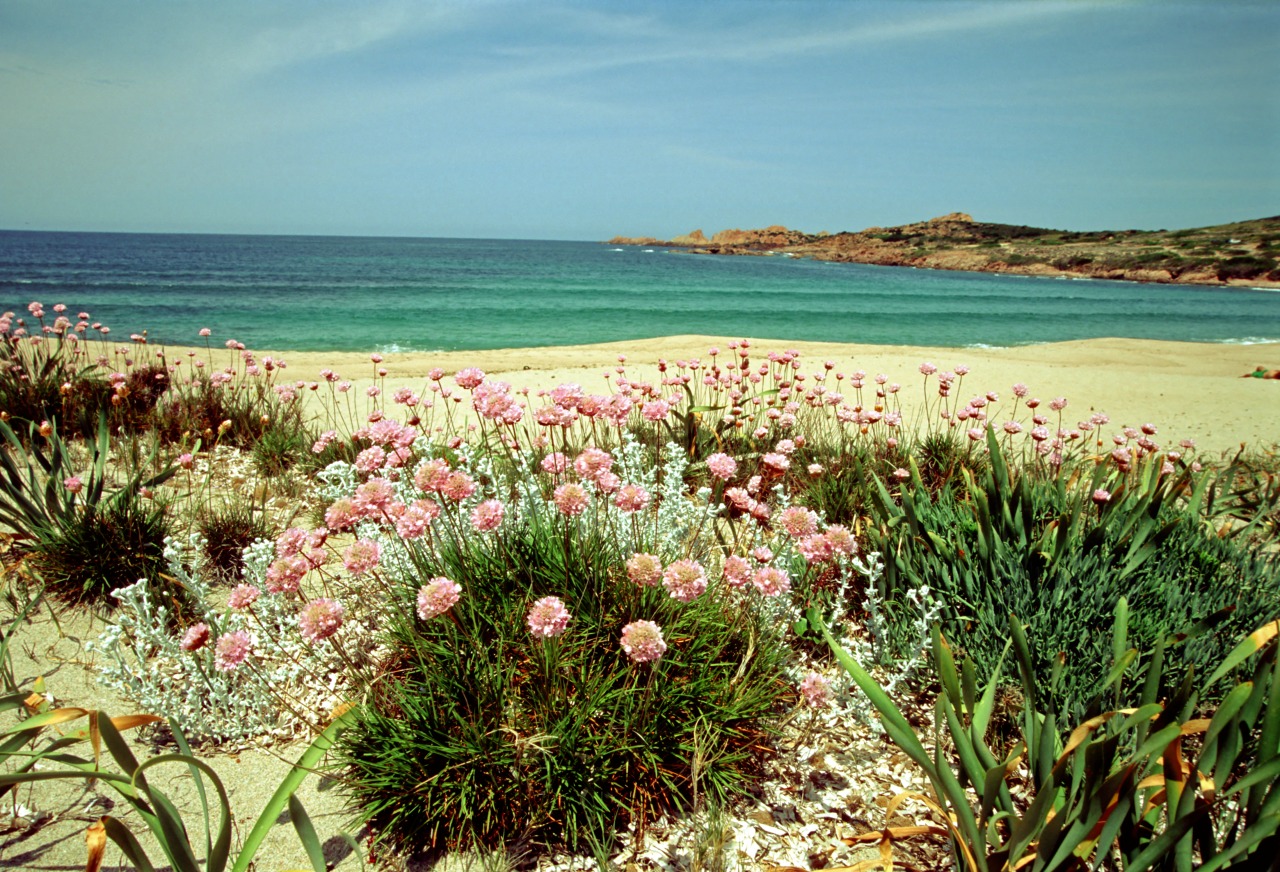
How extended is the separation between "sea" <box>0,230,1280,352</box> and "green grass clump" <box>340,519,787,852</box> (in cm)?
1792

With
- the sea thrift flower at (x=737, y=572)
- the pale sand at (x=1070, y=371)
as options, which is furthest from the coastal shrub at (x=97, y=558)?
the pale sand at (x=1070, y=371)

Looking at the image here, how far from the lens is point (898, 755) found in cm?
294

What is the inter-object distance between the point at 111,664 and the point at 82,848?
1.15 metres


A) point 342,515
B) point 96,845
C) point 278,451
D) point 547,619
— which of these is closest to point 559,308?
point 278,451

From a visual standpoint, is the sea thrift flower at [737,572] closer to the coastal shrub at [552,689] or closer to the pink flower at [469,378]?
the coastal shrub at [552,689]

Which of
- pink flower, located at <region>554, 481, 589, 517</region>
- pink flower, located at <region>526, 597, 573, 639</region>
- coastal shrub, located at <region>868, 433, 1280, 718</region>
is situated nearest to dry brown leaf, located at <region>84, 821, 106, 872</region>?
pink flower, located at <region>526, 597, 573, 639</region>

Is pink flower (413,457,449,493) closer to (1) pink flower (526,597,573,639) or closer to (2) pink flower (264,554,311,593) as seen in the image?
(2) pink flower (264,554,311,593)

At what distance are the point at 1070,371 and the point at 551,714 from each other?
1413 centimetres

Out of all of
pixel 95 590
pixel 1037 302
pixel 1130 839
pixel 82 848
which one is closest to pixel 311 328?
pixel 95 590

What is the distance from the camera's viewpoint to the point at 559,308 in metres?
32.9

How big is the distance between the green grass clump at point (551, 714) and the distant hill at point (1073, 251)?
244 ft

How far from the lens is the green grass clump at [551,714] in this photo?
2408 millimetres

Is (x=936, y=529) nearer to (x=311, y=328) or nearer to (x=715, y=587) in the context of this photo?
(x=715, y=587)

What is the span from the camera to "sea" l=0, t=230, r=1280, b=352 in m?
23.5
